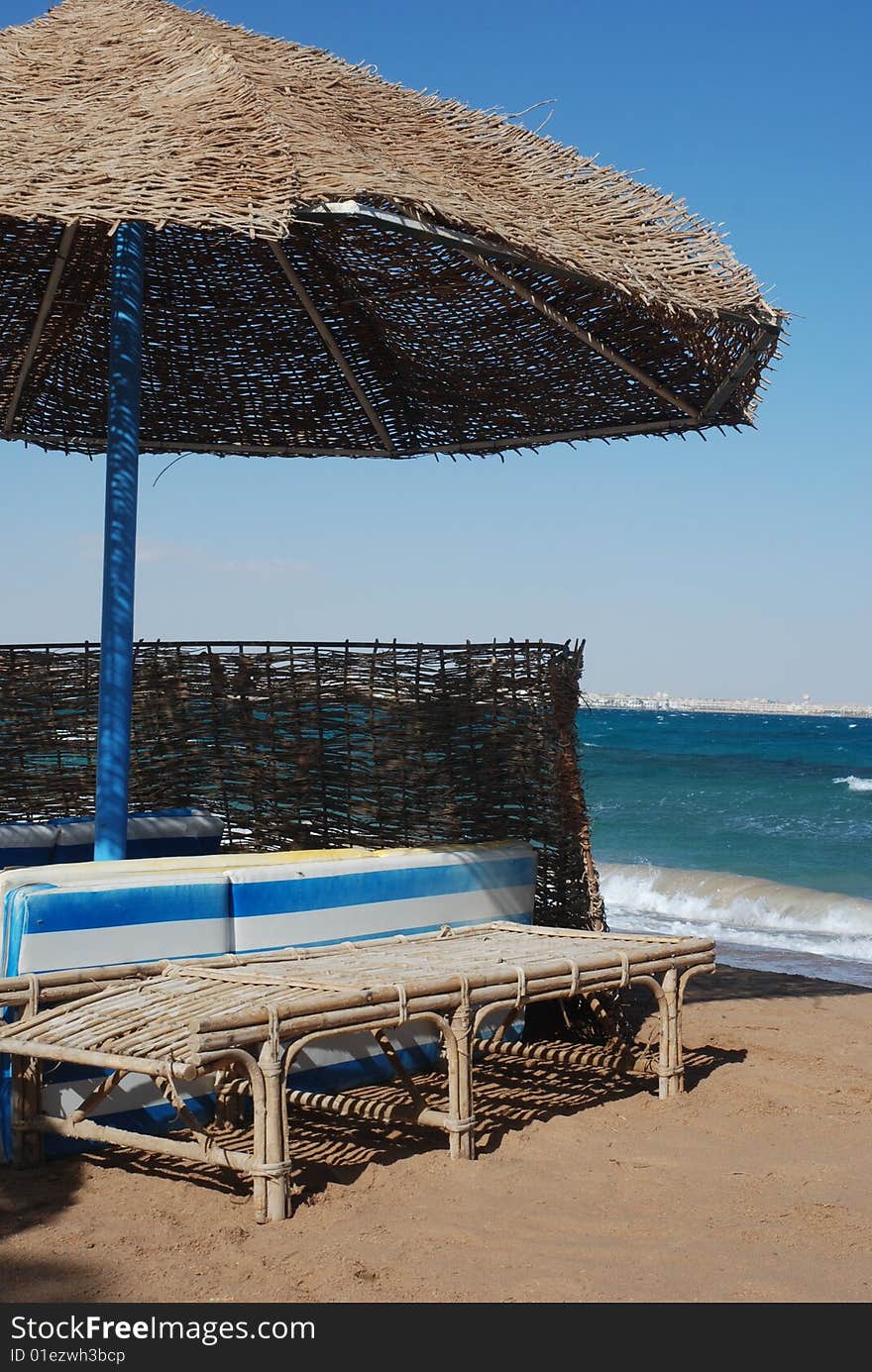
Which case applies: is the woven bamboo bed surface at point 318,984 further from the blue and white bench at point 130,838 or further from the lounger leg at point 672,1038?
the blue and white bench at point 130,838

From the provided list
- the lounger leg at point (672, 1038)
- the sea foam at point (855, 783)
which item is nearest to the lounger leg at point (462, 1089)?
the lounger leg at point (672, 1038)

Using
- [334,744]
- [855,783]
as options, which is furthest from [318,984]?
[855,783]

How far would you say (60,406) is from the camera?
21.7 feet

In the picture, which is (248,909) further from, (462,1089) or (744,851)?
(744,851)

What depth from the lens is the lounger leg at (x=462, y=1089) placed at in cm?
371

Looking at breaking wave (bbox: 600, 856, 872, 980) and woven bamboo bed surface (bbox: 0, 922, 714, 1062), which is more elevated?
woven bamboo bed surface (bbox: 0, 922, 714, 1062)

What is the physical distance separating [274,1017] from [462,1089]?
0.81 meters

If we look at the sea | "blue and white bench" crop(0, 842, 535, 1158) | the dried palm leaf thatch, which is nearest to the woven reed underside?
the dried palm leaf thatch

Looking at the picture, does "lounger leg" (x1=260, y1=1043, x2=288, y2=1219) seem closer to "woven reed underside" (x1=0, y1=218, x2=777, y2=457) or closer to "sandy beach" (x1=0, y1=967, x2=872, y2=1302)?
"sandy beach" (x1=0, y1=967, x2=872, y2=1302)

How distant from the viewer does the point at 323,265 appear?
555 cm

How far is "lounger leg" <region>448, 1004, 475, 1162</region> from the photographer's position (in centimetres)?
371

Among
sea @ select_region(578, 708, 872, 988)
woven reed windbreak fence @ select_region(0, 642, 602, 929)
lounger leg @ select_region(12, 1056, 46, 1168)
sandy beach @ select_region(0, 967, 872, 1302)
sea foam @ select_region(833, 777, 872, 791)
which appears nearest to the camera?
sandy beach @ select_region(0, 967, 872, 1302)

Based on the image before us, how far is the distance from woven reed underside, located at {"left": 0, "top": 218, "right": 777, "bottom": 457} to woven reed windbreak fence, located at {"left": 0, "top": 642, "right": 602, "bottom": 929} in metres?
1.22
